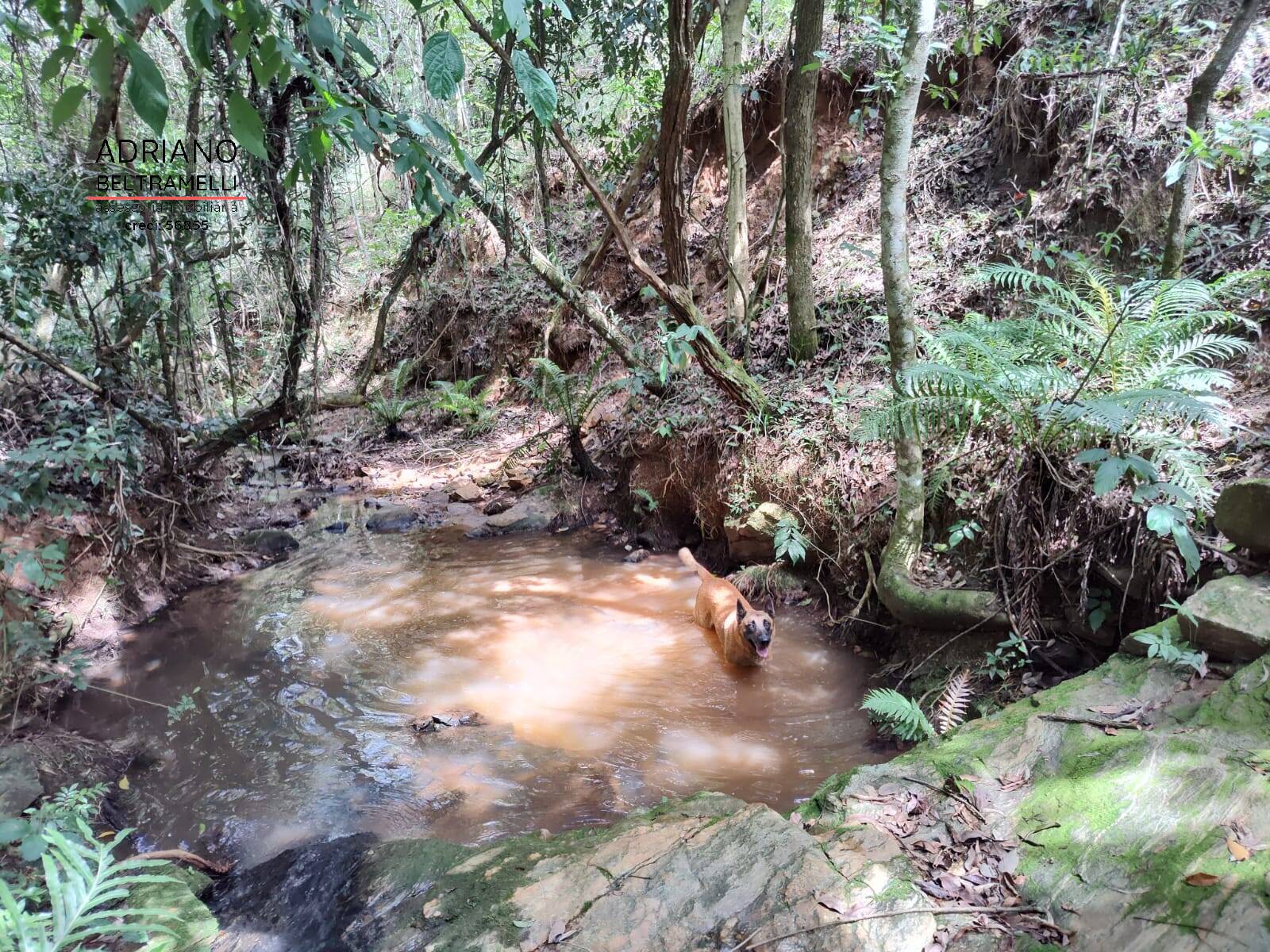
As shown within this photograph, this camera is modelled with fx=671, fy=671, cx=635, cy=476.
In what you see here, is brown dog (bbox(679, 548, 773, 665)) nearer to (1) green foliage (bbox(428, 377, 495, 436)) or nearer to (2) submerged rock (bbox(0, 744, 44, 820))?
(2) submerged rock (bbox(0, 744, 44, 820))

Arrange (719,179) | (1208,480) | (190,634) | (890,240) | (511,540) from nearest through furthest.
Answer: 1. (1208,480)
2. (890,240)
3. (190,634)
4. (511,540)
5. (719,179)

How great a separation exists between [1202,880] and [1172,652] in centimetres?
120

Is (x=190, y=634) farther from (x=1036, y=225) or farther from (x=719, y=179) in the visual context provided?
(x=719, y=179)

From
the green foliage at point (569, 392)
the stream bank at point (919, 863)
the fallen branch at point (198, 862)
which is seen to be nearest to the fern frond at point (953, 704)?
the stream bank at point (919, 863)

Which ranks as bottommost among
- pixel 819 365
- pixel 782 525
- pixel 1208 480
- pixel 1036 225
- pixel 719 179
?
pixel 782 525

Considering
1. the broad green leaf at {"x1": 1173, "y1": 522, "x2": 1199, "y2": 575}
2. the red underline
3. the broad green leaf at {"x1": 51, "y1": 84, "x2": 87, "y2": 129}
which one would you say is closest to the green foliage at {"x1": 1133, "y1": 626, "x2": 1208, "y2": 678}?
the broad green leaf at {"x1": 1173, "y1": 522, "x2": 1199, "y2": 575}

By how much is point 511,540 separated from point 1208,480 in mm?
6022

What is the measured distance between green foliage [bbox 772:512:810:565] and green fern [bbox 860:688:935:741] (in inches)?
68.8

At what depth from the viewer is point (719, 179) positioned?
10484 mm

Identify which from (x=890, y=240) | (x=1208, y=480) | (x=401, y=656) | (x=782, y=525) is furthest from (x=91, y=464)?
(x=1208, y=480)

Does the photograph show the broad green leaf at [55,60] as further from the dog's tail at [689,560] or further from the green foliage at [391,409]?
the green foliage at [391,409]

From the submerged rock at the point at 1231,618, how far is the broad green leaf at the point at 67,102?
12.0 ft

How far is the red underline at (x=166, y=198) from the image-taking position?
4.71 m

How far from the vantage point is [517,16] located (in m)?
1.52
